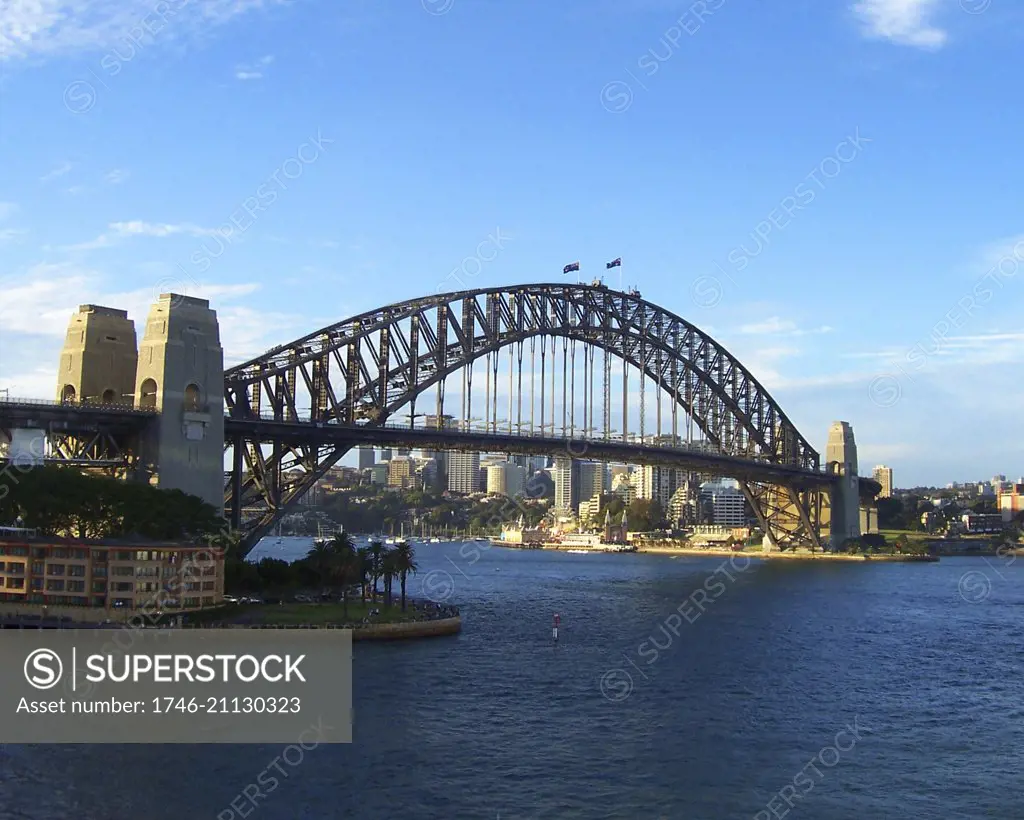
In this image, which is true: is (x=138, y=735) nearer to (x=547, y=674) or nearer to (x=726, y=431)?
(x=547, y=674)

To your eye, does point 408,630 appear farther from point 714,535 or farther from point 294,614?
point 714,535

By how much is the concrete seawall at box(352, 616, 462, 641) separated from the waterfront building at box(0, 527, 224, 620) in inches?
260

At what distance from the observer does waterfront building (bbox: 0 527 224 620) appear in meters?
47.0

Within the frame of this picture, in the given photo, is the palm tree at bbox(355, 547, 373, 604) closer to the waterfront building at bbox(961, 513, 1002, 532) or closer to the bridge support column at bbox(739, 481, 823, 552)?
the bridge support column at bbox(739, 481, 823, 552)

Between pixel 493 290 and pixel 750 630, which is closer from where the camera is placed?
pixel 750 630

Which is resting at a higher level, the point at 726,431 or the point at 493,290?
the point at 493,290

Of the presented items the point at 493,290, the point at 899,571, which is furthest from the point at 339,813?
the point at 899,571

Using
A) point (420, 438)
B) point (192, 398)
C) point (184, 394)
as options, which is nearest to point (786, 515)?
point (420, 438)

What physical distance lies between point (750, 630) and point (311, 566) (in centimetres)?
2032

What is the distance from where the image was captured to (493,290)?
285ft

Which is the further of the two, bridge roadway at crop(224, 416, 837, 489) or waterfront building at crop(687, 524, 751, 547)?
Answer: waterfront building at crop(687, 524, 751, 547)

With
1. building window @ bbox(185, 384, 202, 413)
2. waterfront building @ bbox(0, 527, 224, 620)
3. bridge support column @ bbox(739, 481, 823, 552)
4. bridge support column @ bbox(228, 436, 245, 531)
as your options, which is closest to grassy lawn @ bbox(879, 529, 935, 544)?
bridge support column @ bbox(739, 481, 823, 552)

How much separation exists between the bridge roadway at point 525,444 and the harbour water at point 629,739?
47.2ft

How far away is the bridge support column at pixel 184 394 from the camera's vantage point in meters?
56.4
